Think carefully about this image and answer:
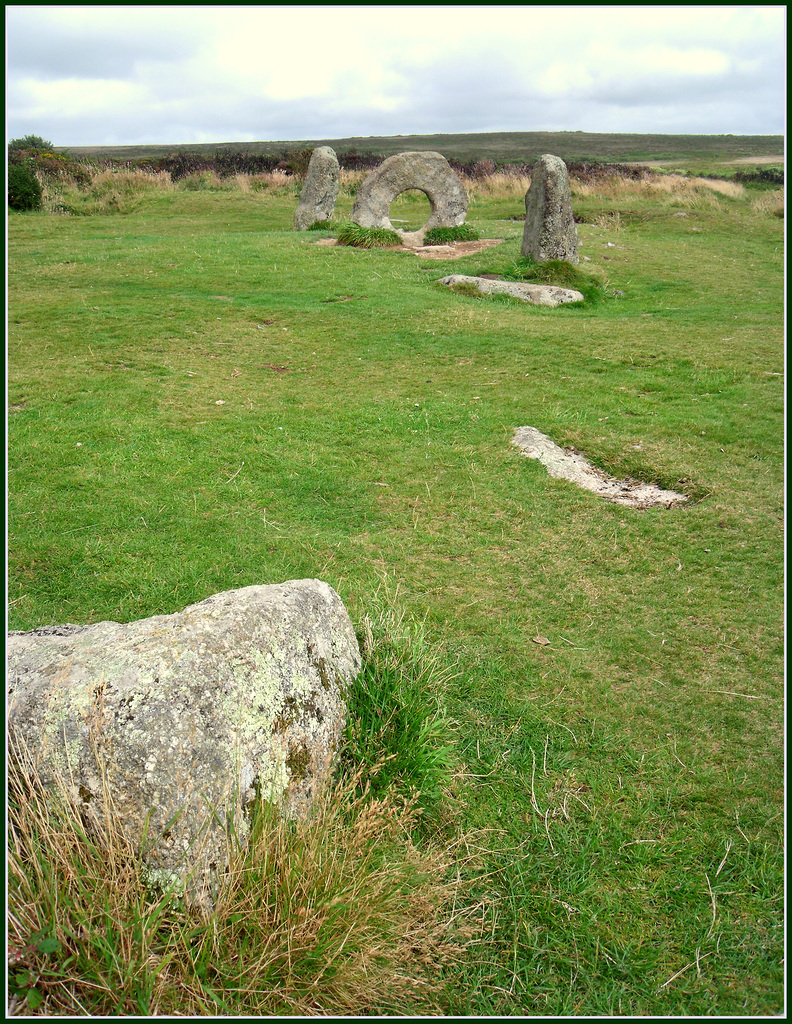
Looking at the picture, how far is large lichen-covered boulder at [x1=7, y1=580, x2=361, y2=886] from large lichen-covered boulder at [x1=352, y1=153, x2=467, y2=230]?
61.3 feet

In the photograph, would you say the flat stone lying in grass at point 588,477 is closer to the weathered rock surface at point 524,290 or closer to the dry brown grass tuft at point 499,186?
the weathered rock surface at point 524,290

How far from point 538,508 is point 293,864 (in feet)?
15.5

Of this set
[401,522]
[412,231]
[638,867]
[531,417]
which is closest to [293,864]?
[638,867]

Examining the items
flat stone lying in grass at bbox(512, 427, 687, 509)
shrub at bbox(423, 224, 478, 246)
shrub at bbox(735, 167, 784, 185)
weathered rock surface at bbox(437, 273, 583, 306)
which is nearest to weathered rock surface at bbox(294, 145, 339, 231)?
shrub at bbox(423, 224, 478, 246)

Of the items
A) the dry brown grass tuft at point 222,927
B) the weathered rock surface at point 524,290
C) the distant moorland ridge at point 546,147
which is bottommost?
the dry brown grass tuft at point 222,927

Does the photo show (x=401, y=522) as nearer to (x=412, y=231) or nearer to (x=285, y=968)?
(x=285, y=968)

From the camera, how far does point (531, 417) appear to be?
8.79 metres

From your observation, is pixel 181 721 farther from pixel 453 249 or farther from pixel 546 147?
pixel 546 147

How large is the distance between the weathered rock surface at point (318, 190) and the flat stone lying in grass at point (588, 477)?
50.5 feet

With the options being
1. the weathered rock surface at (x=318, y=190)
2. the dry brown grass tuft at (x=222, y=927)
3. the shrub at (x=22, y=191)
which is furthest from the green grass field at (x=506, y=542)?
the shrub at (x=22, y=191)

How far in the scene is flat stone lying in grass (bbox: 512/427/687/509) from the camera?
7199mm

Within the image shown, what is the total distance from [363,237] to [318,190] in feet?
11.2

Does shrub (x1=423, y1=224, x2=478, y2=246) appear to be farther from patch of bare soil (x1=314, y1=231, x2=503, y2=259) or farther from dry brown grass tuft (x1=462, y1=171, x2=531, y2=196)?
dry brown grass tuft (x1=462, y1=171, x2=531, y2=196)

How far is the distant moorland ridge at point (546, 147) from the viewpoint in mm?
83688
